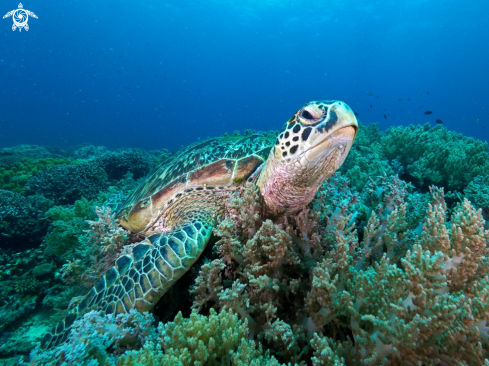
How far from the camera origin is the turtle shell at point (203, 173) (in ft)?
7.86

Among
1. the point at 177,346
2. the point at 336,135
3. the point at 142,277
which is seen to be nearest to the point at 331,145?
the point at 336,135

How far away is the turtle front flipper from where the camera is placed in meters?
1.53

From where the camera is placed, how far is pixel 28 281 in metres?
2.84

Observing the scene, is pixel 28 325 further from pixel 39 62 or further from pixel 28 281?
pixel 39 62

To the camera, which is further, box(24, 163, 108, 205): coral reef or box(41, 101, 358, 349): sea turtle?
box(24, 163, 108, 205): coral reef

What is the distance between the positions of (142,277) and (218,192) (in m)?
1.09

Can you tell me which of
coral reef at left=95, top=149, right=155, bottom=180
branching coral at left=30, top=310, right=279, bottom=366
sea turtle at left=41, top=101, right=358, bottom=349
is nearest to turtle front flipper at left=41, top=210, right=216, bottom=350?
sea turtle at left=41, top=101, right=358, bottom=349

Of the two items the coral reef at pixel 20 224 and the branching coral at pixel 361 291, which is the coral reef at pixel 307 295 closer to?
the branching coral at pixel 361 291

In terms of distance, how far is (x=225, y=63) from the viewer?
101 m

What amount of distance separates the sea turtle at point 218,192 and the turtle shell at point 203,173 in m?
0.01

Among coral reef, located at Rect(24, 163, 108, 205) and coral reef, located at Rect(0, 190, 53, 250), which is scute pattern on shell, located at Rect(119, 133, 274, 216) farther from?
coral reef, located at Rect(24, 163, 108, 205)

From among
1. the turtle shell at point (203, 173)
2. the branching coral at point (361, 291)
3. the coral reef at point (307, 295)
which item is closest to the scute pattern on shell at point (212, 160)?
the turtle shell at point (203, 173)

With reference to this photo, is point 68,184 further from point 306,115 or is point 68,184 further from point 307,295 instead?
point 307,295

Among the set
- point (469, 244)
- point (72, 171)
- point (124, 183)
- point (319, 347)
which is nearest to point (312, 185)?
point (469, 244)
